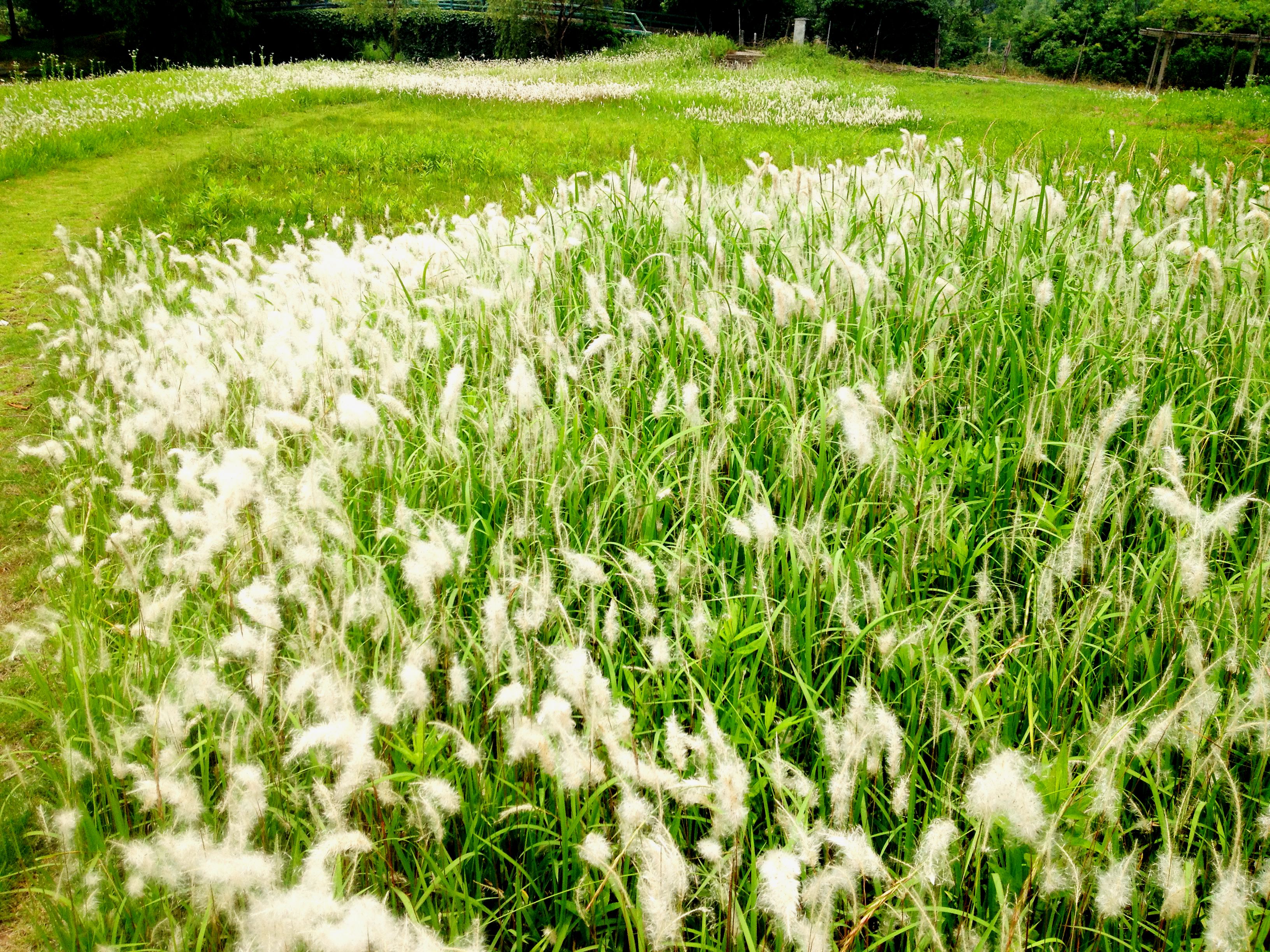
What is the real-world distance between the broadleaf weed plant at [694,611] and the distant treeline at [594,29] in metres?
30.9

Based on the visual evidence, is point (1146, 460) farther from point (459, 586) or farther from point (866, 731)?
point (459, 586)

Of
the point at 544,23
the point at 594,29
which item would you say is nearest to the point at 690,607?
the point at 544,23

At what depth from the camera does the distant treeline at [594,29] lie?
31172mm

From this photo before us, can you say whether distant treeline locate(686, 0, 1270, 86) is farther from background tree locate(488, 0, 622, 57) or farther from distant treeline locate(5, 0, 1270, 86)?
background tree locate(488, 0, 622, 57)

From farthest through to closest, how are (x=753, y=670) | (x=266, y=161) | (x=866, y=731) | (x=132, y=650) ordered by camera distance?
(x=266, y=161), (x=132, y=650), (x=753, y=670), (x=866, y=731)

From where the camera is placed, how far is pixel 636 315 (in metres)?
3.10

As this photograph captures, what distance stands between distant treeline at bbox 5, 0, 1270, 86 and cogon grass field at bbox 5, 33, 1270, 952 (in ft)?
101

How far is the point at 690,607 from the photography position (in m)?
2.29

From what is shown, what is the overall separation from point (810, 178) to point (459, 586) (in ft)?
10.9

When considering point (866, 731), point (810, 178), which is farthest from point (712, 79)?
point (866, 731)

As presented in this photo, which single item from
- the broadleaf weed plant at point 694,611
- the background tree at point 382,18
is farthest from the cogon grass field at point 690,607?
the background tree at point 382,18

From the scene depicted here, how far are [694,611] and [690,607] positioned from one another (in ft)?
0.48

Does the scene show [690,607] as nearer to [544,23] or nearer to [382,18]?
[544,23]

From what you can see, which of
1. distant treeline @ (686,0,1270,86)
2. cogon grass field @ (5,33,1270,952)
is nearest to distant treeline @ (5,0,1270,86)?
distant treeline @ (686,0,1270,86)
